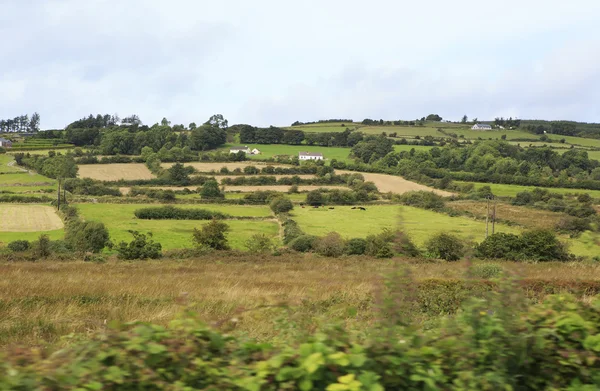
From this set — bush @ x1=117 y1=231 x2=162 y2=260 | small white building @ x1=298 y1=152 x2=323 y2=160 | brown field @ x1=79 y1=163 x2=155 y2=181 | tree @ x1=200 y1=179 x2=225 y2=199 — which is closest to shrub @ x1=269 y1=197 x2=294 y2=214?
tree @ x1=200 y1=179 x2=225 y2=199

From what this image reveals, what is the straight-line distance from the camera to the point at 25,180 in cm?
7944

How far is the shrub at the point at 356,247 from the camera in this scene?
37.7 m

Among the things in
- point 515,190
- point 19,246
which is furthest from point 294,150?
point 19,246

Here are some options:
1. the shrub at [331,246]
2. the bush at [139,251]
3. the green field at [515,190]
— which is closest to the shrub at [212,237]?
the bush at [139,251]

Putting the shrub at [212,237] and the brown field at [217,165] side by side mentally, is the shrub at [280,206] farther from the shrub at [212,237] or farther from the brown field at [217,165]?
the brown field at [217,165]

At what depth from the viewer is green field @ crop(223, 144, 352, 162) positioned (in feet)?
362

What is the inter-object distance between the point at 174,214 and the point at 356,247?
29341 millimetres

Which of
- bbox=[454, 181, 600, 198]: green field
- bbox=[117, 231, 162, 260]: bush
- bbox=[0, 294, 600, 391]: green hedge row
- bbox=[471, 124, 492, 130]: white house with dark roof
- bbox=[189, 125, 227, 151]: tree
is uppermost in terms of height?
bbox=[471, 124, 492, 130]: white house with dark roof

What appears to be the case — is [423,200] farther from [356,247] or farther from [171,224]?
[171,224]

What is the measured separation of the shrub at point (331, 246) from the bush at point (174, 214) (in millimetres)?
22594

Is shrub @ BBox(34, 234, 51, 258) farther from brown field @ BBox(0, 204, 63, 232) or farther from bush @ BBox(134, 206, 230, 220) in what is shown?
bush @ BBox(134, 206, 230, 220)

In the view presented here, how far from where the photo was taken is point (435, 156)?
334ft

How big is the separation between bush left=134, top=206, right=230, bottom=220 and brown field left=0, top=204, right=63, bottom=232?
9.24 metres

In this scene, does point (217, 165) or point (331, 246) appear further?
point (217, 165)
